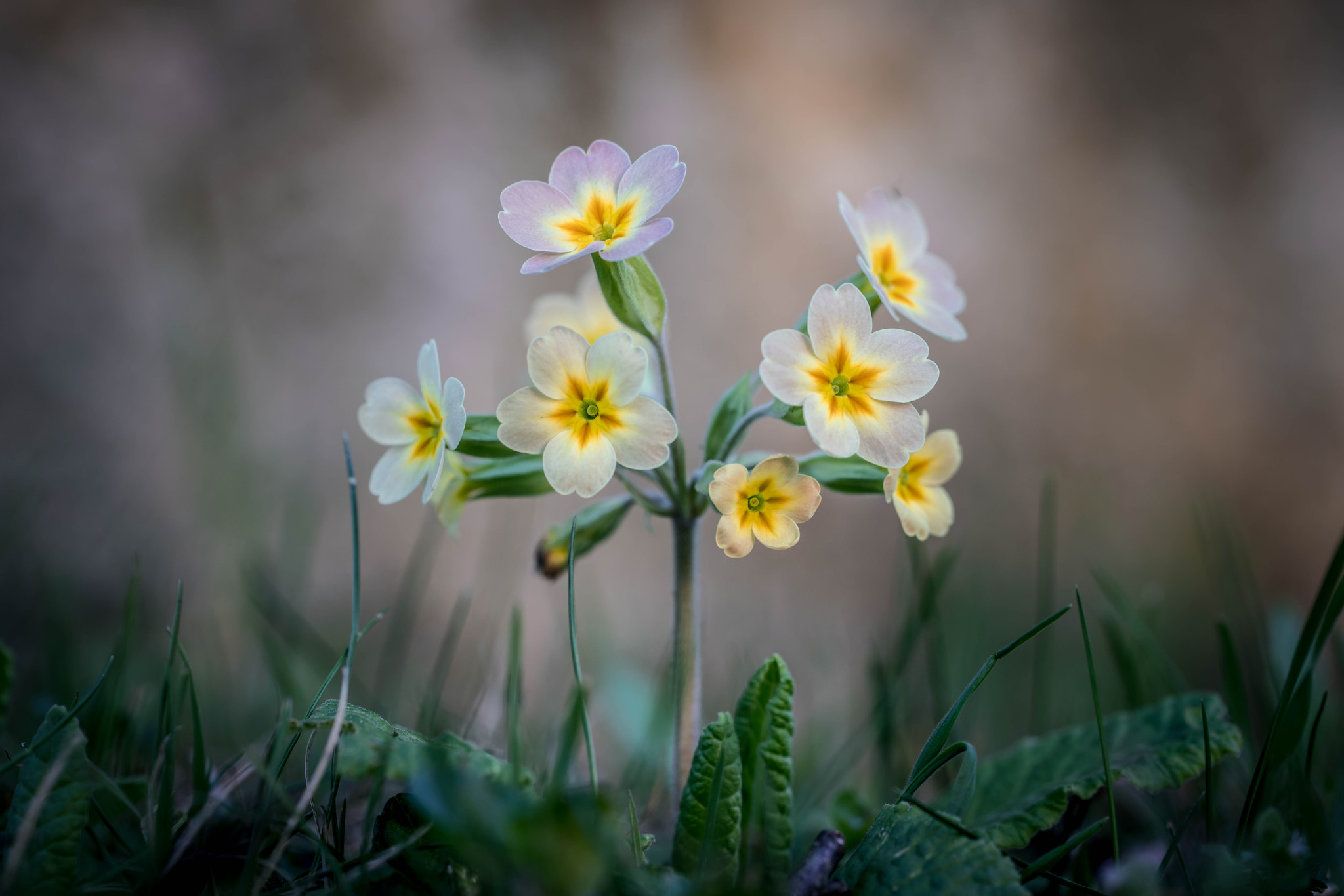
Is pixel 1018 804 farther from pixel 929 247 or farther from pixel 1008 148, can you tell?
pixel 1008 148

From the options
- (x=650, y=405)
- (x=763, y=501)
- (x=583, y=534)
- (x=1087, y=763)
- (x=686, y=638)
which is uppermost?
(x=650, y=405)

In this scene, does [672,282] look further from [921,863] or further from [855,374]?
[921,863]

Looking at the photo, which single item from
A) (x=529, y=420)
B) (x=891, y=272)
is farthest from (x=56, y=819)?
(x=891, y=272)

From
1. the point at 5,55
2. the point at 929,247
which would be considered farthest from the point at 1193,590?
the point at 5,55

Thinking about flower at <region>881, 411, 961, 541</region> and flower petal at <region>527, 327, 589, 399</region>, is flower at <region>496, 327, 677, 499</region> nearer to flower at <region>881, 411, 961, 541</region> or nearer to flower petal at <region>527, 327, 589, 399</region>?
flower petal at <region>527, 327, 589, 399</region>

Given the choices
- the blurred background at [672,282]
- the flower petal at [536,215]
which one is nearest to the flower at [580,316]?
the flower petal at [536,215]

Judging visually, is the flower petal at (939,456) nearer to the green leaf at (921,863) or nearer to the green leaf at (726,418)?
the green leaf at (726,418)

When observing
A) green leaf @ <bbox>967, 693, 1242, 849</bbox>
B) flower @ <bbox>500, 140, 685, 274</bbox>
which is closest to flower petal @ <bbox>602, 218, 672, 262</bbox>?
flower @ <bbox>500, 140, 685, 274</bbox>
